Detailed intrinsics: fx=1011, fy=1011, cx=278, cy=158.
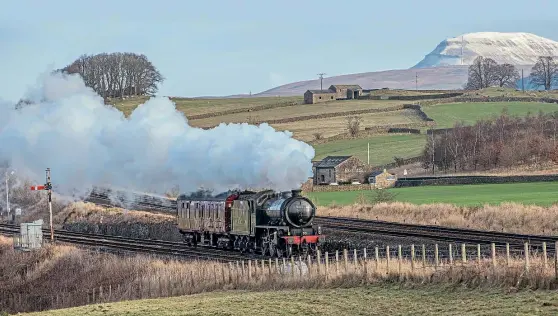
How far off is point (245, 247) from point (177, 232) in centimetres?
1721

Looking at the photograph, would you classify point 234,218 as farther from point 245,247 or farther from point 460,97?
point 460,97

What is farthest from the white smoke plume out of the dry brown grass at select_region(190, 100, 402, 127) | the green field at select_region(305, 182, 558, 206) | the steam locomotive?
the dry brown grass at select_region(190, 100, 402, 127)

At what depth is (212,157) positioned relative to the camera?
57406mm

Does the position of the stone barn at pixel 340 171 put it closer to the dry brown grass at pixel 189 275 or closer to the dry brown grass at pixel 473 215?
the dry brown grass at pixel 473 215

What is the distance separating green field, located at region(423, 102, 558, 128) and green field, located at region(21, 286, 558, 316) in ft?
397

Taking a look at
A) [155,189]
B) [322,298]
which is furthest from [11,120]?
[322,298]

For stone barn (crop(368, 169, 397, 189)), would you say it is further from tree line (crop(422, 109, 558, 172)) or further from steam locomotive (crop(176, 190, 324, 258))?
steam locomotive (crop(176, 190, 324, 258))

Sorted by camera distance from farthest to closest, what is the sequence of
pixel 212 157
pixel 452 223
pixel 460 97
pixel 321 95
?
pixel 321 95, pixel 460 97, pixel 452 223, pixel 212 157

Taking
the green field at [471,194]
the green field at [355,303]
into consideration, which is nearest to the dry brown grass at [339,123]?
the green field at [471,194]

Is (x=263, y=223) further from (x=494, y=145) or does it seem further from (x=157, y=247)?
(x=494, y=145)

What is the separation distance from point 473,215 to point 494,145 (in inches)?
2334

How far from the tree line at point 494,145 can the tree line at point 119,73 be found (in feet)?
153

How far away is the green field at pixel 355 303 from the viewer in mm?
27125

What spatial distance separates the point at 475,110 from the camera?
559ft
